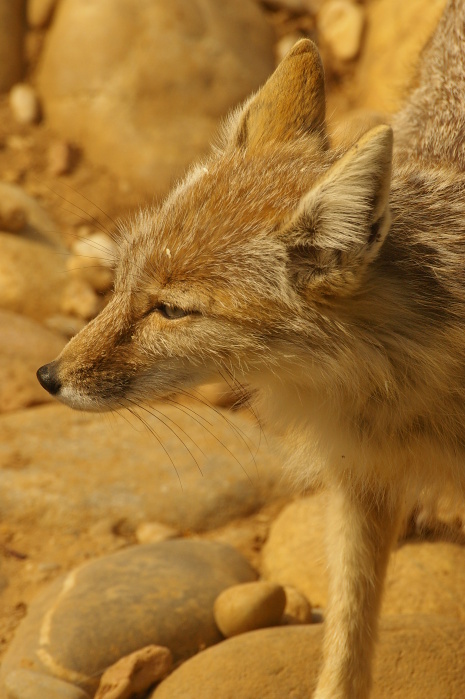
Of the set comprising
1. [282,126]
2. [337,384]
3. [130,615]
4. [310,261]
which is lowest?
[130,615]

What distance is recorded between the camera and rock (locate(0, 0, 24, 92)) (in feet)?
31.0

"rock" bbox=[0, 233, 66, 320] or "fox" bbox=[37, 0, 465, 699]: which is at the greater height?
"rock" bbox=[0, 233, 66, 320]

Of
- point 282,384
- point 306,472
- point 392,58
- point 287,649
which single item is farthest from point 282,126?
point 392,58

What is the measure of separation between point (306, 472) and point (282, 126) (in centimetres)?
172

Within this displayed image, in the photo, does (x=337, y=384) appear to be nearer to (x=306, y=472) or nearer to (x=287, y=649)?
(x=306, y=472)

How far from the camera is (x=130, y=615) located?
4406 millimetres

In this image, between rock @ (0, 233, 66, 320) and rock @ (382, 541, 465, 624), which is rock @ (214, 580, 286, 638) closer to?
rock @ (382, 541, 465, 624)

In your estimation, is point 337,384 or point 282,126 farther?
point 282,126

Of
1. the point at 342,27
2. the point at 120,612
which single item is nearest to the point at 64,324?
the point at 120,612

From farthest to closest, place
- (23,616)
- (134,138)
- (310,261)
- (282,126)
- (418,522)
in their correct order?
1. (134,138)
2. (418,522)
3. (23,616)
4. (282,126)
5. (310,261)

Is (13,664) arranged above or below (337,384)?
below

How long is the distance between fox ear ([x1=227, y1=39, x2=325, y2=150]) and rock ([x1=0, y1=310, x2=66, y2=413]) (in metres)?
3.07

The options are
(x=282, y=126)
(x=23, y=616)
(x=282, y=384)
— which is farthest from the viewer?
(x=23, y=616)

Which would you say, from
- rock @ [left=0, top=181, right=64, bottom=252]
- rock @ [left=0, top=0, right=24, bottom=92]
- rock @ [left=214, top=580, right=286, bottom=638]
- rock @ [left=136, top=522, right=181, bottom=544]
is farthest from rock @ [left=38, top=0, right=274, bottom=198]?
rock @ [left=214, top=580, right=286, bottom=638]
